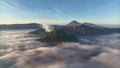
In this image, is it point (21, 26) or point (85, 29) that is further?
point (85, 29)

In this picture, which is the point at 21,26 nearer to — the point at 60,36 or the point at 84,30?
the point at 60,36

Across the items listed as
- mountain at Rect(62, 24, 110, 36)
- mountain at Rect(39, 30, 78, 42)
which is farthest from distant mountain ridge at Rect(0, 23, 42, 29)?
mountain at Rect(62, 24, 110, 36)

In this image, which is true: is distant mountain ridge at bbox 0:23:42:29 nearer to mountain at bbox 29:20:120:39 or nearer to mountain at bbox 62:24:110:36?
mountain at bbox 29:20:120:39

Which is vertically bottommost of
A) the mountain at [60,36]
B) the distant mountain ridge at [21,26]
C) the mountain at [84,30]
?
the mountain at [60,36]

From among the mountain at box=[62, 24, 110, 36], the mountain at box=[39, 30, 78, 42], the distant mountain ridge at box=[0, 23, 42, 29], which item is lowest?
the mountain at box=[39, 30, 78, 42]

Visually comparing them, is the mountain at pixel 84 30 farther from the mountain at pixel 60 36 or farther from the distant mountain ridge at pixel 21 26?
the distant mountain ridge at pixel 21 26

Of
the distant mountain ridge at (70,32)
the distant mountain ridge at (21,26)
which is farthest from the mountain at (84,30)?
the distant mountain ridge at (21,26)

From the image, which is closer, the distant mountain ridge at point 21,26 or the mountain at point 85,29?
the distant mountain ridge at point 21,26

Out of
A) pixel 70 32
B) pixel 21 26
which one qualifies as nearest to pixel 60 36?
pixel 70 32

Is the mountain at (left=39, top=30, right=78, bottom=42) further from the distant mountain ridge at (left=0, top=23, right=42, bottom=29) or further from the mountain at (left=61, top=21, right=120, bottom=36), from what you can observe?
the distant mountain ridge at (left=0, top=23, right=42, bottom=29)

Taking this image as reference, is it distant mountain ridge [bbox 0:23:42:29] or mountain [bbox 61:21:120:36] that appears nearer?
distant mountain ridge [bbox 0:23:42:29]

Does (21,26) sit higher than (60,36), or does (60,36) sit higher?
(21,26)

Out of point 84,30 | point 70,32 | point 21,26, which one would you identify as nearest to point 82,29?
point 84,30

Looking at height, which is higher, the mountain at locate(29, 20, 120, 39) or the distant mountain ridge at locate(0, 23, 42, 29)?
the distant mountain ridge at locate(0, 23, 42, 29)
